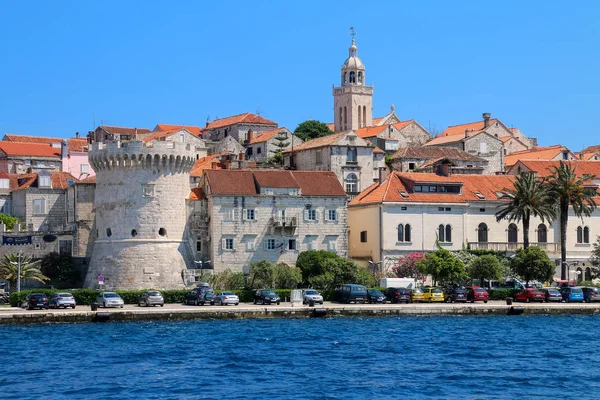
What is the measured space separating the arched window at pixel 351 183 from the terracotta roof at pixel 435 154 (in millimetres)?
15162

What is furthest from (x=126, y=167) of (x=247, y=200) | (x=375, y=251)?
(x=375, y=251)

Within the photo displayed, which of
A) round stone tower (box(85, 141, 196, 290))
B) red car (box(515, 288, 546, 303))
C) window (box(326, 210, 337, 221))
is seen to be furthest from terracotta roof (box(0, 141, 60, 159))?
red car (box(515, 288, 546, 303))

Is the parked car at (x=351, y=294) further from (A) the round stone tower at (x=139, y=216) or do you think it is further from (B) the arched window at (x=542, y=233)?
(B) the arched window at (x=542, y=233)

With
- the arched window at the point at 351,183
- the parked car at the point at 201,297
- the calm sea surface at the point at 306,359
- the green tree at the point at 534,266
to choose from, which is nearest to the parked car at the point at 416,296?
the calm sea surface at the point at 306,359

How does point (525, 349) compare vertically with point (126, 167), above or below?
below

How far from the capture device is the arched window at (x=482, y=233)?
9756 centimetres

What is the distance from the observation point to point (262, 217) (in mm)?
89812

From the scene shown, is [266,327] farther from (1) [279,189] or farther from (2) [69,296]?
(1) [279,189]

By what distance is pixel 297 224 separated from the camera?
90.6 meters

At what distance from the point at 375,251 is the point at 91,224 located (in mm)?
22512

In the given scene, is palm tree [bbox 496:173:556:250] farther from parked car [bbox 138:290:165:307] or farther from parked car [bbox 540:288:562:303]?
parked car [bbox 138:290:165:307]

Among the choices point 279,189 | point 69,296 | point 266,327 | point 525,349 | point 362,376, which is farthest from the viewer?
point 279,189

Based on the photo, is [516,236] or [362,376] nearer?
[362,376]

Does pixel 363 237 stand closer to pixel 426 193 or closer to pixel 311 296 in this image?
pixel 426 193
